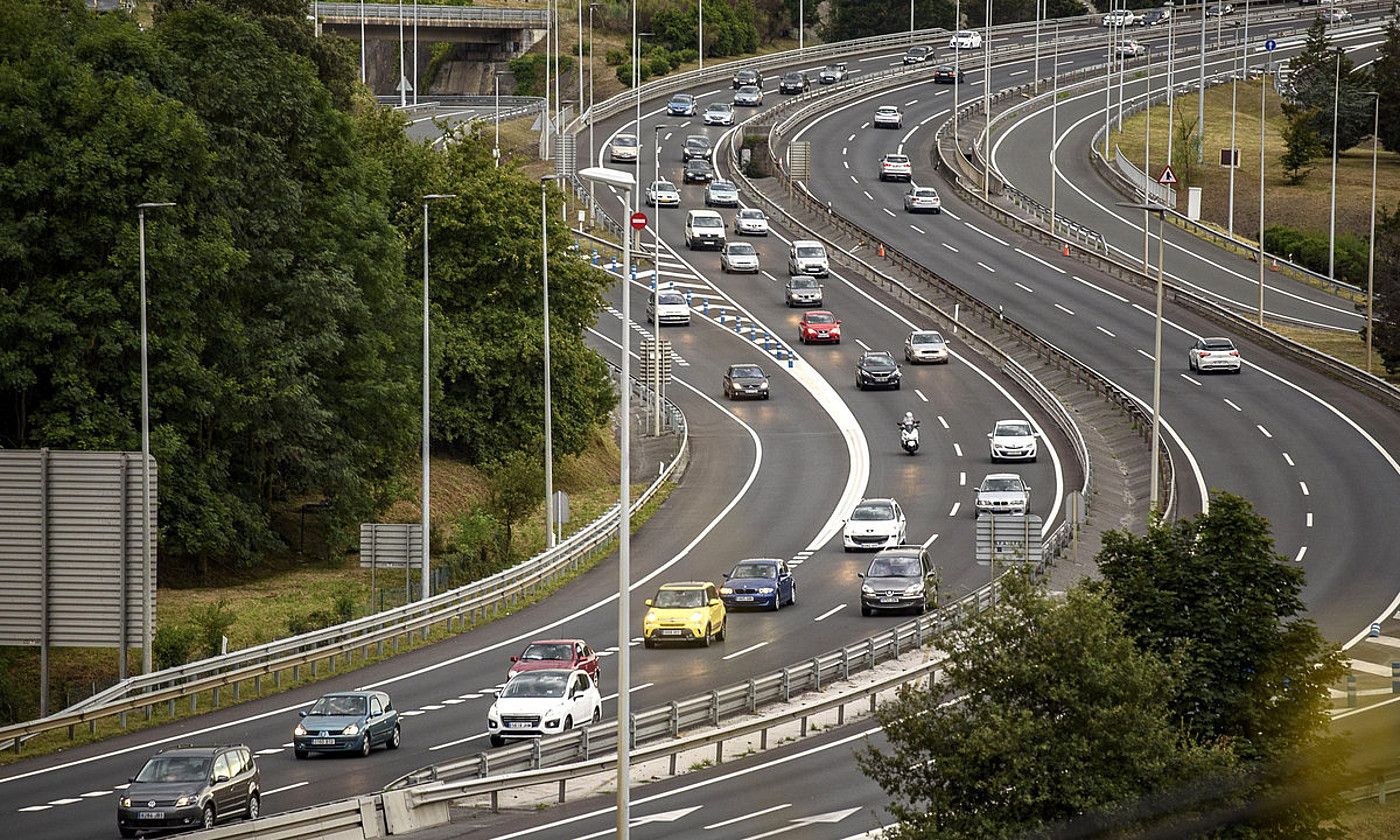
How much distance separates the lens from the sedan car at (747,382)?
78.1 meters

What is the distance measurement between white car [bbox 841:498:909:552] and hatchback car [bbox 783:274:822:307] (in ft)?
117

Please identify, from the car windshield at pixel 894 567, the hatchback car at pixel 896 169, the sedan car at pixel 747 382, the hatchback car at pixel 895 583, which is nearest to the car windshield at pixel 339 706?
the hatchback car at pixel 895 583

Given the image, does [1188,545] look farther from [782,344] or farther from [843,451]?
[782,344]

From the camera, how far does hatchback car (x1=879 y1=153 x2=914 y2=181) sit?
392ft

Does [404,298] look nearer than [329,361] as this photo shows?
No

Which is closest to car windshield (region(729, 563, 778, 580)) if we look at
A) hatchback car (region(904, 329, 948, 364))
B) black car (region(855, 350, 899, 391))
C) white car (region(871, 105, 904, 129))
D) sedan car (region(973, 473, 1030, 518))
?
sedan car (region(973, 473, 1030, 518))

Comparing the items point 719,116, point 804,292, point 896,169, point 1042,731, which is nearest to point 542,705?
point 1042,731

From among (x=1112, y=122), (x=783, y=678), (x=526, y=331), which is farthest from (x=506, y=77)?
(x=783, y=678)

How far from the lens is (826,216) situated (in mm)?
108125

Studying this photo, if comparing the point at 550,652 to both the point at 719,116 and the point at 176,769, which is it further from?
the point at 719,116

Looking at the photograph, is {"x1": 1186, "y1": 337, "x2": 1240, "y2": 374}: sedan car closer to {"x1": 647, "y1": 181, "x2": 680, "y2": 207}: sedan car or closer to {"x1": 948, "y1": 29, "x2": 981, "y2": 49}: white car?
{"x1": 647, "y1": 181, "x2": 680, "y2": 207}: sedan car

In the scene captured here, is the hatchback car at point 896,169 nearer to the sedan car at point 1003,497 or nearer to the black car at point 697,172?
the black car at point 697,172

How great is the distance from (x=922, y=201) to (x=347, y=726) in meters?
81.0

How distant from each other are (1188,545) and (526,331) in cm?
4343
